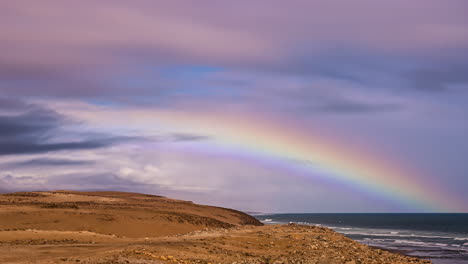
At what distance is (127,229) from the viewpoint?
37.7m

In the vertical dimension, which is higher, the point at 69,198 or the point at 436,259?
the point at 69,198

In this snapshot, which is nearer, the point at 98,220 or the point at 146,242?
the point at 146,242

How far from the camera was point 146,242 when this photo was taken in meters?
25.0

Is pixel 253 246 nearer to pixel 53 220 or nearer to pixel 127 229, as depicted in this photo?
pixel 127 229

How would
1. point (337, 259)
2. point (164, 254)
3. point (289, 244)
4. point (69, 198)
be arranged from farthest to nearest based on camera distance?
point (69, 198)
point (289, 244)
point (337, 259)
point (164, 254)

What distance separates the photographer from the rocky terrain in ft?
65.5

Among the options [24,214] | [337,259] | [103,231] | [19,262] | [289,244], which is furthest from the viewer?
[24,214]

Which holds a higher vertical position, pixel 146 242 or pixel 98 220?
pixel 98 220

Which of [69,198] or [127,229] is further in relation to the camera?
[69,198]

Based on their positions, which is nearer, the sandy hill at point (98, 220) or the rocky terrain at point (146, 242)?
the rocky terrain at point (146, 242)

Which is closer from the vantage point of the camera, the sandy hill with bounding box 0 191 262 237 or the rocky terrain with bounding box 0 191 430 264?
the rocky terrain with bounding box 0 191 430 264

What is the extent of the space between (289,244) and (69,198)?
38292 mm

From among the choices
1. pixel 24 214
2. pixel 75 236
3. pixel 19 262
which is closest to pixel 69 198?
pixel 24 214

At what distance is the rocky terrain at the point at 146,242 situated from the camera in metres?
20.0
